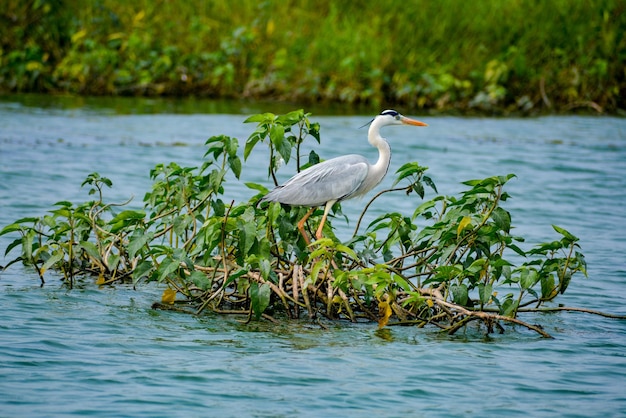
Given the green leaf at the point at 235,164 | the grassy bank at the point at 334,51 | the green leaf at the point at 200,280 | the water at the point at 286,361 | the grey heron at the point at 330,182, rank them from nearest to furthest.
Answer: the water at the point at 286,361
the green leaf at the point at 200,280
the green leaf at the point at 235,164
the grey heron at the point at 330,182
the grassy bank at the point at 334,51

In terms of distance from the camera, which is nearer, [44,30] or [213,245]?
[213,245]

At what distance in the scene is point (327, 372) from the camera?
5559mm

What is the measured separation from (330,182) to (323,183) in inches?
2.4

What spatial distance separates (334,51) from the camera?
1845 cm

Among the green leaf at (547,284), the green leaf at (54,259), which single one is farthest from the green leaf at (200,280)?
the green leaf at (547,284)

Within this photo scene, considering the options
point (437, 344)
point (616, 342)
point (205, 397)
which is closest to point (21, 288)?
point (205, 397)

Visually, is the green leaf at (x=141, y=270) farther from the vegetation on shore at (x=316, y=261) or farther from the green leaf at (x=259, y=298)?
the green leaf at (x=259, y=298)

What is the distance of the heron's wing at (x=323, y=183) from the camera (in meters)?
6.57

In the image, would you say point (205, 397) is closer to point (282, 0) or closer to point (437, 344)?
point (437, 344)

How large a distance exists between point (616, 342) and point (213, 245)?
256 centimetres

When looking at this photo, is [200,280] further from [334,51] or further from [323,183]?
[334,51]

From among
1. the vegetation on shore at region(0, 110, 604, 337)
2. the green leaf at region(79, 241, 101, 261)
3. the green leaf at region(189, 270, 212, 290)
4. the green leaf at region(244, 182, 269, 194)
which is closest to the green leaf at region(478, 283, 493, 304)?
the vegetation on shore at region(0, 110, 604, 337)

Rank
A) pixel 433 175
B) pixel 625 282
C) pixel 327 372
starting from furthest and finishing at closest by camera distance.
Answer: pixel 433 175 < pixel 625 282 < pixel 327 372

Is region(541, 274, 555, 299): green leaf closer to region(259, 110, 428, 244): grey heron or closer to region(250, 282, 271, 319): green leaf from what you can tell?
region(259, 110, 428, 244): grey heron
